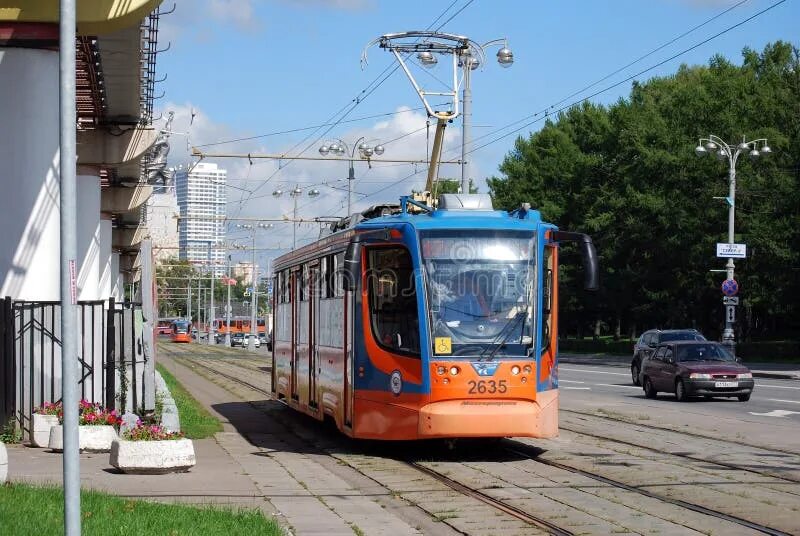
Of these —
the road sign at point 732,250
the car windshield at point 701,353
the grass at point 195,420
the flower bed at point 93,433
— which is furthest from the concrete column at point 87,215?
the road sign at point 732,250

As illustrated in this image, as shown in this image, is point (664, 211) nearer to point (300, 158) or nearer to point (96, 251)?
point (300, 158)

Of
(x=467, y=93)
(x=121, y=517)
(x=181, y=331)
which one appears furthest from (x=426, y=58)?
(x=181, y=331)

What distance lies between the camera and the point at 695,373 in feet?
95.6

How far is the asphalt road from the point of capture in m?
20.2

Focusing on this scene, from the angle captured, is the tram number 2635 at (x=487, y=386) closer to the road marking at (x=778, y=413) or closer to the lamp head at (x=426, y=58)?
the road marking at (x=778, y=413)

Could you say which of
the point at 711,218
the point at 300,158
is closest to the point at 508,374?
the point at 300,158

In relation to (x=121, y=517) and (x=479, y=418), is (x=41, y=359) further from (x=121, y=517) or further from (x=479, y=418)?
(x=121, y=517)

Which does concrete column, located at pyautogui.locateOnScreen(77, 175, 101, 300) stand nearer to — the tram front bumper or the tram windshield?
the tram windshield

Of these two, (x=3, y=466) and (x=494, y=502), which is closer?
(x=494, y=502)

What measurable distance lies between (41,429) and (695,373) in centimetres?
1695

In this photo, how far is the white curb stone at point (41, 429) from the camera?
55.0 ft

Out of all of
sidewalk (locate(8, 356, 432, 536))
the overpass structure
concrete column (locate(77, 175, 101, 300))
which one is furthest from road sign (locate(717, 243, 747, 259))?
sidewalk (locate(8, 356, 432, 536))

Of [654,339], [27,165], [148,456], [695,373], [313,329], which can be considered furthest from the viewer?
[654,339]

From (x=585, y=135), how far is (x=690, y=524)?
3073 inches
